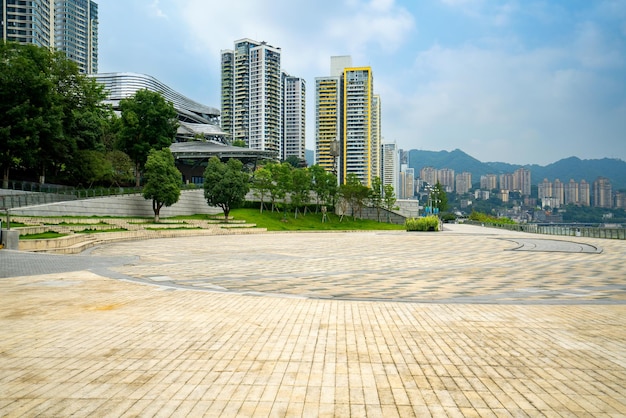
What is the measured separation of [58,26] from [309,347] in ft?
627

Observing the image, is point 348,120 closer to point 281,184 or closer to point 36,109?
point 281,184

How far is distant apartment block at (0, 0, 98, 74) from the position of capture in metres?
105

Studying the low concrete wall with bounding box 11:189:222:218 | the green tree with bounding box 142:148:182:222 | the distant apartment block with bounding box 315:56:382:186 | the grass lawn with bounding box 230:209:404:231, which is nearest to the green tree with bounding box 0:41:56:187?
the low concrete wall with bounding box 11:189:222:218

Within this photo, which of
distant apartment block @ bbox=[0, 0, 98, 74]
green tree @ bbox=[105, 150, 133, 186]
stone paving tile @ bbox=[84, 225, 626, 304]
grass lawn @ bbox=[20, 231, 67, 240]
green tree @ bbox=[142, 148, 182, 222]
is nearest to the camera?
stone paving tile @ bbox=[84, 225, 626, 304]

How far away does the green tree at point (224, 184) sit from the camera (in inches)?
1858

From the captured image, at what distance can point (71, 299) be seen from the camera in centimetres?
817

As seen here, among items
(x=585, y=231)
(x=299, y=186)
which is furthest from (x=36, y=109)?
(x=585, y=231)

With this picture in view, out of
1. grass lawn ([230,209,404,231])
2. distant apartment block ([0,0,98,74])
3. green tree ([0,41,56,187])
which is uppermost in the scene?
distant apartment block ([0,0,98,74])

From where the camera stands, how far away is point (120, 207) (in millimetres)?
40031

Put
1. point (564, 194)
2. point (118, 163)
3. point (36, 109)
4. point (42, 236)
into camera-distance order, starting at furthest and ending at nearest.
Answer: point (564, 194), point (118, 163), point (36, 109), point (42, 236)

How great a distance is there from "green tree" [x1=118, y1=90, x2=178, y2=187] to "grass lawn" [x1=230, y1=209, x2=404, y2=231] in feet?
Answer: 43.1

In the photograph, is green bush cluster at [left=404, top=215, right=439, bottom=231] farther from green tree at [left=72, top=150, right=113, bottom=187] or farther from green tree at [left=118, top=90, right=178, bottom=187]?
green tree at [left=72, top=150, right=113, bottom=187]

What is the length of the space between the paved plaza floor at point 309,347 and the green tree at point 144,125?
136 feet

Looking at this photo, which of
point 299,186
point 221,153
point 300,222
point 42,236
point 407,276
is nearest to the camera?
point 407,276
